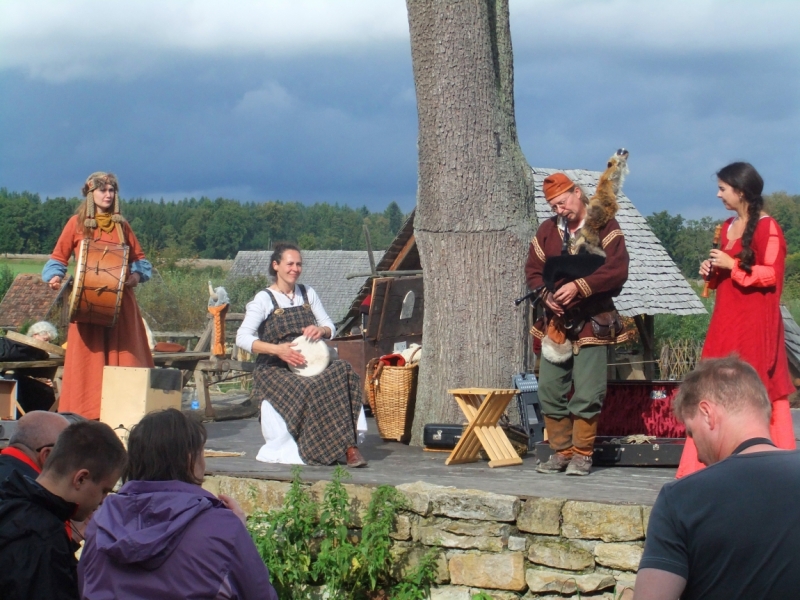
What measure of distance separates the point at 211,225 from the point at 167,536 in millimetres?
84100

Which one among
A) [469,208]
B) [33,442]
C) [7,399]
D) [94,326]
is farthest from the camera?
[7,399]

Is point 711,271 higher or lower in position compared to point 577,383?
higher

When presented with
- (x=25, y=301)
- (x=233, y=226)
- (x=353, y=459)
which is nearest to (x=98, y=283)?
(x=353, y=459)

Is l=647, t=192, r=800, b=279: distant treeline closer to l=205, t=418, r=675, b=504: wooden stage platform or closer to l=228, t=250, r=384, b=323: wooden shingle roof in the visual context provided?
l=228, t=250, r=384, b=323: wooden shingle roof

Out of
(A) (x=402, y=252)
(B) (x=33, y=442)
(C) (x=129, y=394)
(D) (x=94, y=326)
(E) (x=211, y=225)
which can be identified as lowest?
(C) (x=129, y=394)

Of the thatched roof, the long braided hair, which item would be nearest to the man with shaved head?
the long braided hair

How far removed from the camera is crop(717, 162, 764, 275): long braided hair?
17.5 feet

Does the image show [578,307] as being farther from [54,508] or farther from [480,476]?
[54,508]

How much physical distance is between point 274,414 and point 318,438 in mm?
374

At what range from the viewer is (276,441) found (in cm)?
673

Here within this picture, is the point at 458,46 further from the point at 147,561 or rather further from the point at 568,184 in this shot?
the point at 147,561

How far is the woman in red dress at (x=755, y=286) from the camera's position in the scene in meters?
5.33

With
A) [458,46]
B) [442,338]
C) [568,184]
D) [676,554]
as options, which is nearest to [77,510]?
[676,554]

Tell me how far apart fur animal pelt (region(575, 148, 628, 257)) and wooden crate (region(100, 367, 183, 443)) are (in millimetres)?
3017
